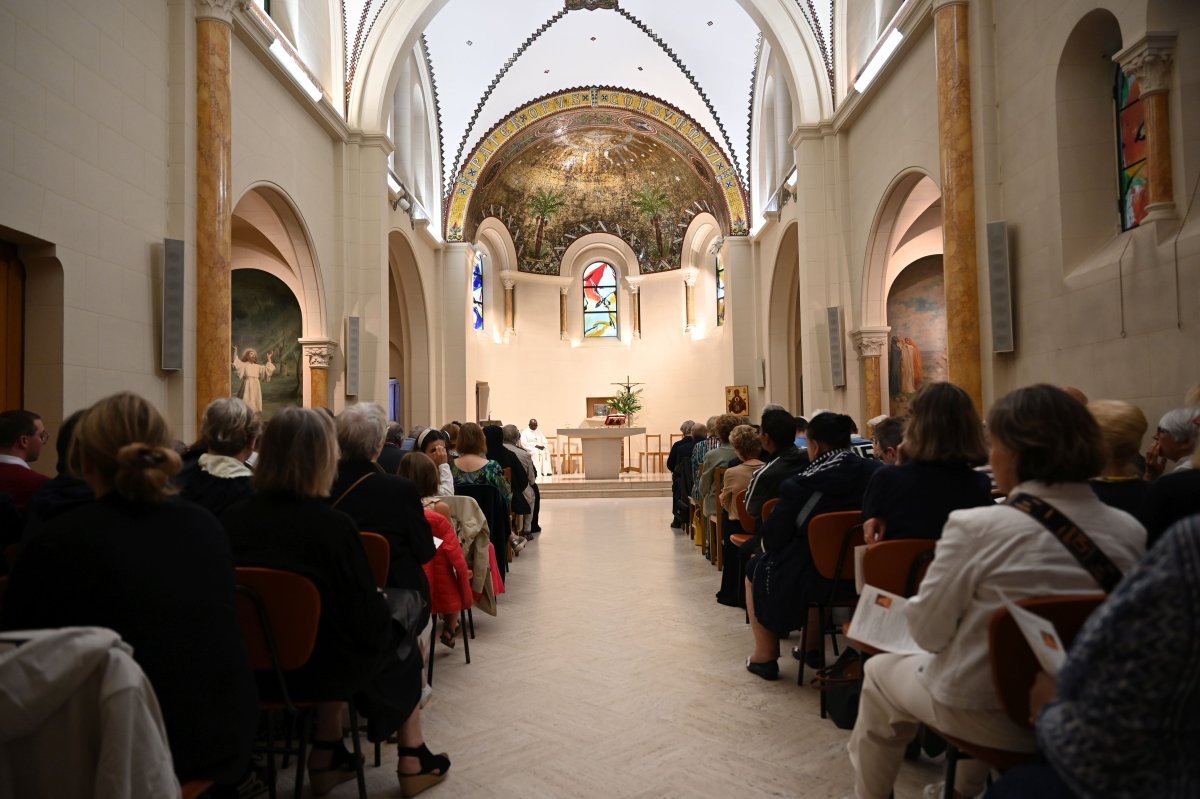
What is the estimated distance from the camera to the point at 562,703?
421cm

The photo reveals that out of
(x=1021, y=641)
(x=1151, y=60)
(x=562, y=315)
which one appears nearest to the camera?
(x=1021, y=641)

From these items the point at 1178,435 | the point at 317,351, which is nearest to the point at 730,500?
the point at 1178,435

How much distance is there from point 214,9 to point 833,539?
7272mm

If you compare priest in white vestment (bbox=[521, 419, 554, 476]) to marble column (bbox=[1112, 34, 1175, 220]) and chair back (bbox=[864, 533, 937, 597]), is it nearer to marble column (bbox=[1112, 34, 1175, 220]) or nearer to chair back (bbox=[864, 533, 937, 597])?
marble column (bbox=[1112, 34, 1175, 220])

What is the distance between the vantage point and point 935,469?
3.13 m

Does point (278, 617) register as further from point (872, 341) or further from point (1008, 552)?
point (872, 341)

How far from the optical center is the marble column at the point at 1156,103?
573 centimetres

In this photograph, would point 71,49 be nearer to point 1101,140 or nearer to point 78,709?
point 78,709

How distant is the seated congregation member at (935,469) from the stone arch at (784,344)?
47.0 ft

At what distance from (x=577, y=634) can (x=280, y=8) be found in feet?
29.4

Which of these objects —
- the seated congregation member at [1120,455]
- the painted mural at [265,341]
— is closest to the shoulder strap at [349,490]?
the seated congregation member at [1120,455]

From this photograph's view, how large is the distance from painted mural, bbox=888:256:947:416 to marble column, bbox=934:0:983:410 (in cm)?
669

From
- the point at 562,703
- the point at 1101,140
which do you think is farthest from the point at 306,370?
the point at 1101,140

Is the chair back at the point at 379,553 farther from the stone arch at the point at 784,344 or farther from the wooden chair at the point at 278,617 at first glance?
the stone arch at the point at 784,344
